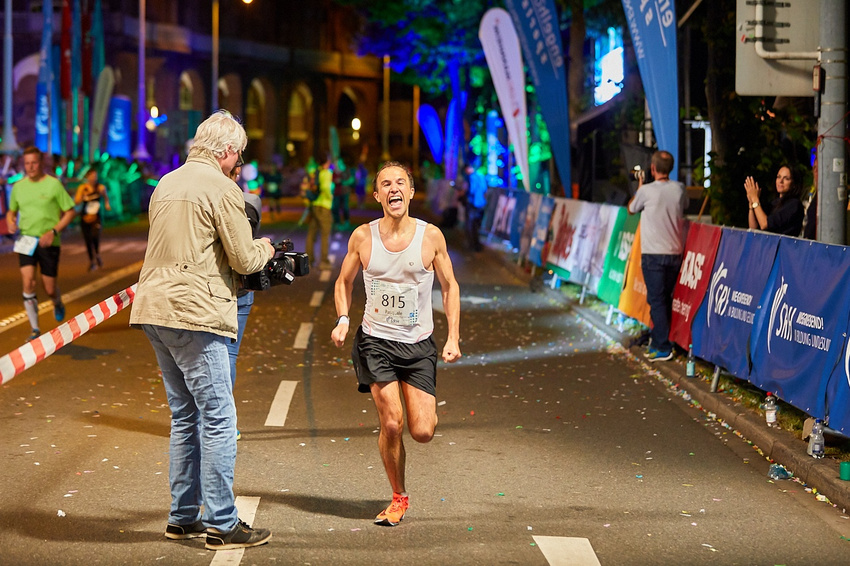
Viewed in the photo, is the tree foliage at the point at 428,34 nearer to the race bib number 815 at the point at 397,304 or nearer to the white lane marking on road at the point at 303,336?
the white lane marking on road at the point at 303,336

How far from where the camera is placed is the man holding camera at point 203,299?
17.8 ft

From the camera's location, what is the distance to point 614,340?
13617 millimetres

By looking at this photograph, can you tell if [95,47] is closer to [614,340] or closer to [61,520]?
[614,340]

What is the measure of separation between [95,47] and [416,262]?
128ft

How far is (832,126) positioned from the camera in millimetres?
9352

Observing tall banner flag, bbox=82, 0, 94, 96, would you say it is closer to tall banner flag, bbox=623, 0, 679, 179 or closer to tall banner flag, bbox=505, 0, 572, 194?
tall banner flag, bbox=505, 0, 572, 194

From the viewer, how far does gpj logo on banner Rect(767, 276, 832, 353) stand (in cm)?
786

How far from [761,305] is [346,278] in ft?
13.2

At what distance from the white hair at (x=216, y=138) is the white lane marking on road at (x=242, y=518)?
190cm

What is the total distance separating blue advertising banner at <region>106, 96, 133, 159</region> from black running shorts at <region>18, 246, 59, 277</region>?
3655 cm

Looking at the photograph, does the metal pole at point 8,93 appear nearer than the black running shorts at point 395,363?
No

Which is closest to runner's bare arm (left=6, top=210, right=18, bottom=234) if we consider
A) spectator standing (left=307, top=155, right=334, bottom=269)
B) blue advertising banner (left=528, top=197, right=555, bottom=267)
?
spectator standing (left=307, top=155, right=334, bottom=269)

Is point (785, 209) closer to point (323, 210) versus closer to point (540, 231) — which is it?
point (540, 231)

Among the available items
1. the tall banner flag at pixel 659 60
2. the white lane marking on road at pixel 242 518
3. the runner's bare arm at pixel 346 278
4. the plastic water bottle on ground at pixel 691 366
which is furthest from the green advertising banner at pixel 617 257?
the white lane marking on road at pixel 242 518
